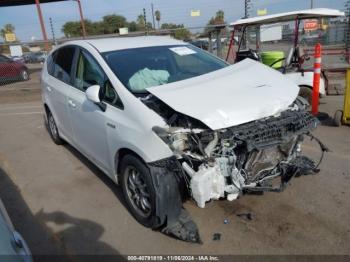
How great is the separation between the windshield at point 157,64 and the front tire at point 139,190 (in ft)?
2.57

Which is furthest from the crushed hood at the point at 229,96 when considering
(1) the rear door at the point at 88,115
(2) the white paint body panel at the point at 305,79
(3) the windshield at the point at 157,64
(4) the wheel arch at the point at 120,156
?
(2) the white paint body panel at the point at 305,79

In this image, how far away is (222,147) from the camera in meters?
2.80

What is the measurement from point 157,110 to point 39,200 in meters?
2.10

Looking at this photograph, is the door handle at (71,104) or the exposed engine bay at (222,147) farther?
the door handle at (71,104)

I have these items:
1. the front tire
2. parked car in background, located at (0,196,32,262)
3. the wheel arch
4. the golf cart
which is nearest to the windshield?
the wheel arch

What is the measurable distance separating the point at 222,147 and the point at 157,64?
163cm

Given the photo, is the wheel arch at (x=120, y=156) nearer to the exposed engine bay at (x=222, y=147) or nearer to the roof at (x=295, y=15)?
the exposed engine bay at (x=222, y=147)

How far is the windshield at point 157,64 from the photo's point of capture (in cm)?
353

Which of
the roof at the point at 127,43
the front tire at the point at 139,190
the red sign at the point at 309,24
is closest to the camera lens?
the front tire at the point at 139,190

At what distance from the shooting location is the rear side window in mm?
4471

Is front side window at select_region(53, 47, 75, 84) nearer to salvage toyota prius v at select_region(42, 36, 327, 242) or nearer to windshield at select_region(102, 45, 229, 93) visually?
salvage toyota prius v at select_region(42, 36, 327, 242)

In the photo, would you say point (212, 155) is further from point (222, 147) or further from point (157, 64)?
point (157, 64)

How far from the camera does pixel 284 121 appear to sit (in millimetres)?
2963

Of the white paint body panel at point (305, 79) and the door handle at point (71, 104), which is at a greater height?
the door handle at point (71, 104)
